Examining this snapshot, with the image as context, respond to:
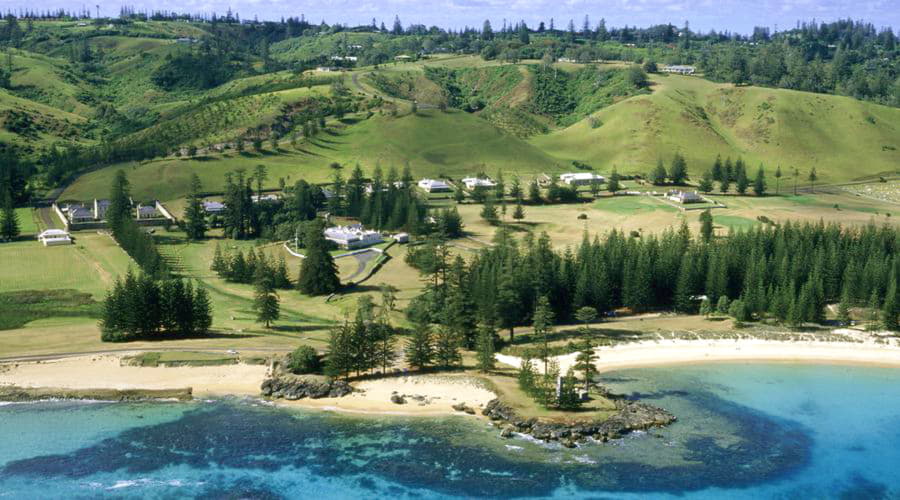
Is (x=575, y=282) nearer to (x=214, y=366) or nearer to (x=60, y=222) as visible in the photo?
(x=214, y=366)

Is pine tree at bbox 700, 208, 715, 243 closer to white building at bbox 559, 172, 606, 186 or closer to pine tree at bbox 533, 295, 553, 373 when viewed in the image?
white building at bbox 559, 172, 606, 186

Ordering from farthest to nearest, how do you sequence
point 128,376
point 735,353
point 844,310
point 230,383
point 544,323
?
point 844,310 < point 735,353 < point 544,323 < point 128,376 < point 230,383

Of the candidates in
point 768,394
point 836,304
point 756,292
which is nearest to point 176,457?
point 768,394

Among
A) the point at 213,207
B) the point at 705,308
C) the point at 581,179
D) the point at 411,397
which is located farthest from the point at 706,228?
the point at 213,207

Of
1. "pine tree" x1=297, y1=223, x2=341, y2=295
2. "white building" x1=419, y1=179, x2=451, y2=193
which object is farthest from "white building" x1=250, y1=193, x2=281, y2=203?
"pine tree" x1=297, y1=223, x2=341, y2=295

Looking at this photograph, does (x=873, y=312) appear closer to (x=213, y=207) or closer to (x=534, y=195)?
(x=534, y=195)
